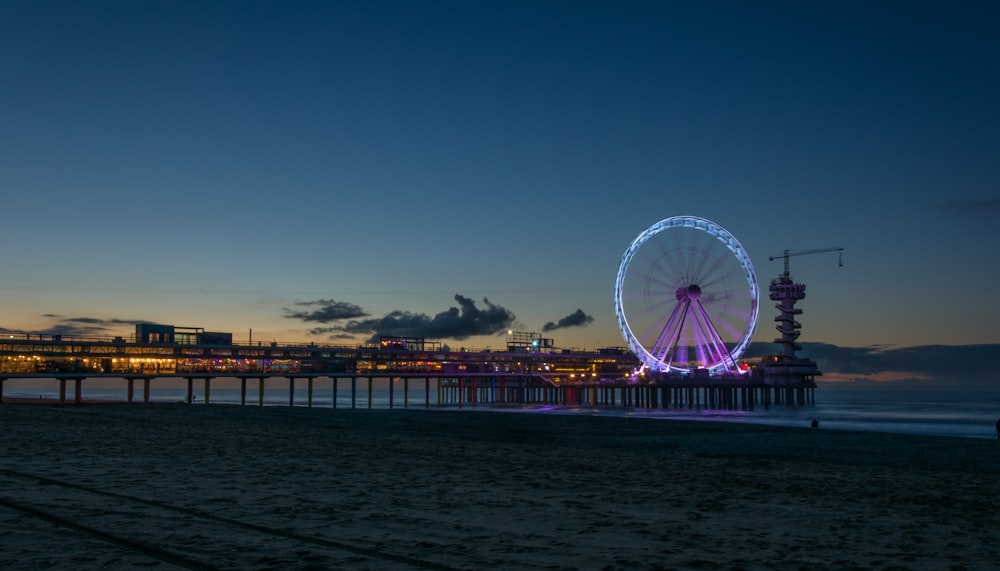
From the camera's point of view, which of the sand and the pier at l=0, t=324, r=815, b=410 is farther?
the pier at l=0, t=324, r=815, b=410

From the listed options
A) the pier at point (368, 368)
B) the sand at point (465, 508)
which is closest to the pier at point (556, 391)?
the pier at point (368, 368)

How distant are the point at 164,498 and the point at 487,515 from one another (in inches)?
223

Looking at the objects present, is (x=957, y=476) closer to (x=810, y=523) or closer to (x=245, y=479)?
(x=810, y=523)

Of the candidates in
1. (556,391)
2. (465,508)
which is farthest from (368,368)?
(465,508)

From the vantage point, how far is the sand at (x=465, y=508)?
33.2ft

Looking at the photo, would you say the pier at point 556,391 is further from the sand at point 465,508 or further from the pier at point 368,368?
the sand at point 465,508

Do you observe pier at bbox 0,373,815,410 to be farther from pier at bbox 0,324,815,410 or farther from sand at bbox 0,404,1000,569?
sand at bbox 0,404,1000,569

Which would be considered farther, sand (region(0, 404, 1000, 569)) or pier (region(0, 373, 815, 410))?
pier (region(0, 373, 815, 410))

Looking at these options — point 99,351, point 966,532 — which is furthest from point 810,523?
point 99,351

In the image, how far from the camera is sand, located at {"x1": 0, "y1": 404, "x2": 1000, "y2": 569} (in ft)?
33.2

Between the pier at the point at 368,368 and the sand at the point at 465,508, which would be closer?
the sand at the point at 465,508

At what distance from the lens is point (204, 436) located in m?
29.6

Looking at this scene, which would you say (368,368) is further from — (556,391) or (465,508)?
(465,508)

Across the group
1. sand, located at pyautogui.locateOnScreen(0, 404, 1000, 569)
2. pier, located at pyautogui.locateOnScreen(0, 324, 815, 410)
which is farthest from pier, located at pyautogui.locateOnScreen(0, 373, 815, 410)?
sand, located at pyautogui.locateOnScreen(0, 404, 1000, 569)
